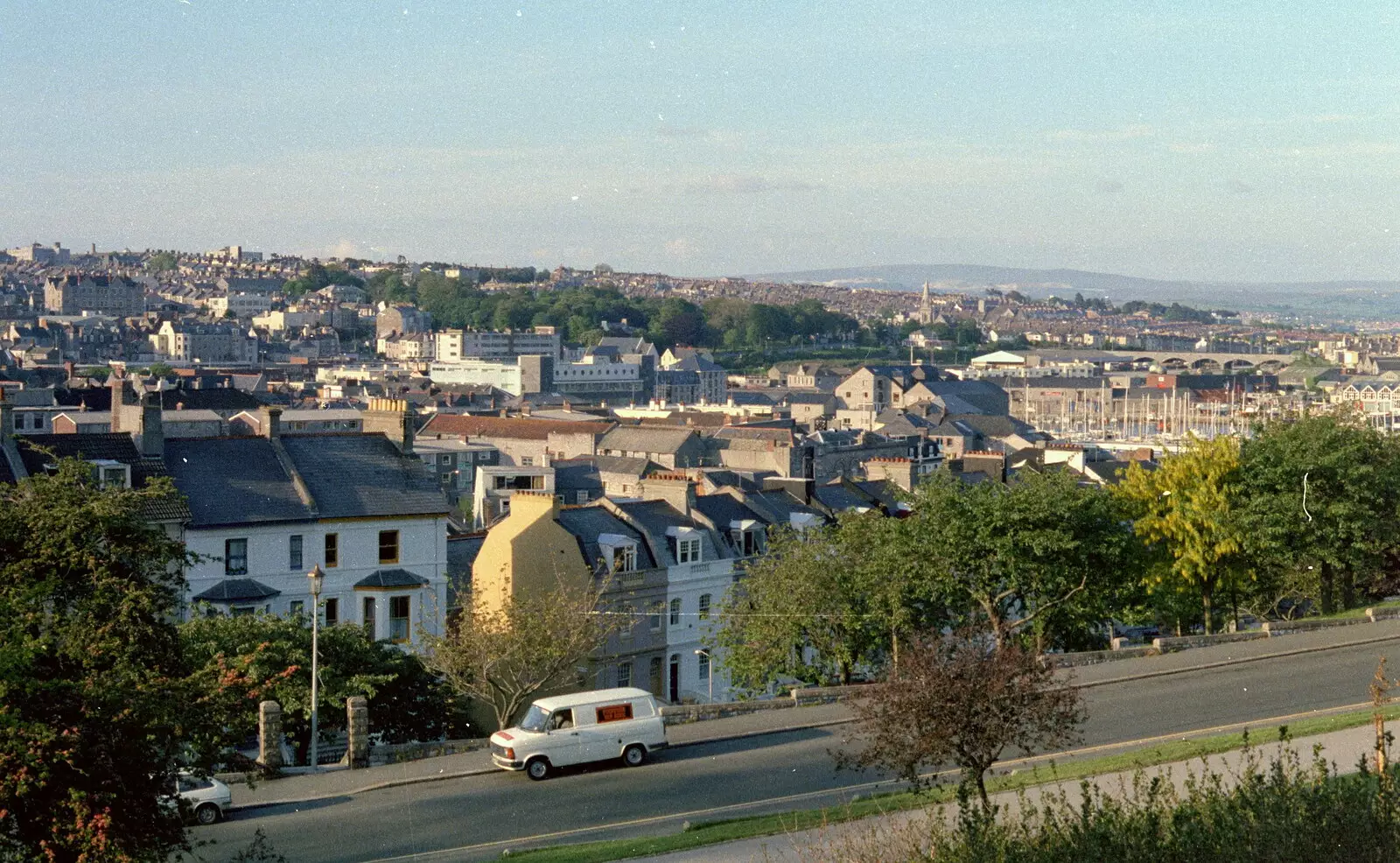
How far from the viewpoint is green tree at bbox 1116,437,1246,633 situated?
33.5 metres

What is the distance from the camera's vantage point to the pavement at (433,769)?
62.3 ft

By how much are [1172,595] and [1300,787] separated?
997 inches

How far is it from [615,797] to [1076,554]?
14224 millimetres

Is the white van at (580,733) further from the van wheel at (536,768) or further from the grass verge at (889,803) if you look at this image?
the grass verge at (889,803)

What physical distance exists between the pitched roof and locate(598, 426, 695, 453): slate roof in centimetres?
266

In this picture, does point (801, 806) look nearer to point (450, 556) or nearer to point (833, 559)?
point (833, 559)

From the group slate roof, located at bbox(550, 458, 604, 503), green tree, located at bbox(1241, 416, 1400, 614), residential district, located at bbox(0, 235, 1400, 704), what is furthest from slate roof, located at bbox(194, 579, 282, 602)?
slate roof, located at bbox(550, 458, 604, 503)

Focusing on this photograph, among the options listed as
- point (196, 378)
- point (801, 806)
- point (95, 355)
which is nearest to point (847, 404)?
point (196, 378)

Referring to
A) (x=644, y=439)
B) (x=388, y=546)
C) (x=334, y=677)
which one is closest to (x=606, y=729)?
(x=334, y=677)

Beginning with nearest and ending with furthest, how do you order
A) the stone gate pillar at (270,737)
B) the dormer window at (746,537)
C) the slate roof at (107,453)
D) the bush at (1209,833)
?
the bush at (1209,833)
the stone gate pillar at (270,737)
the slate roof at (107,453)
the dormer window at (746,537)

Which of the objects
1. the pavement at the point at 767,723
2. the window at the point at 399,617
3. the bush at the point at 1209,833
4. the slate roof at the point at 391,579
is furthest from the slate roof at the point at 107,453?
the bush at the point at 1209,833

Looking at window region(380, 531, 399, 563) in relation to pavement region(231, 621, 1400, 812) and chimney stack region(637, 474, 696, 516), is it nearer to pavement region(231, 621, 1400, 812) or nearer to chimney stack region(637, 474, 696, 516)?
chimney stack region(637, 474, 696, 516)

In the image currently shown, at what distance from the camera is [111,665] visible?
13172mm

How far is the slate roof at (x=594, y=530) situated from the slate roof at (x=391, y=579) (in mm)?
3244
